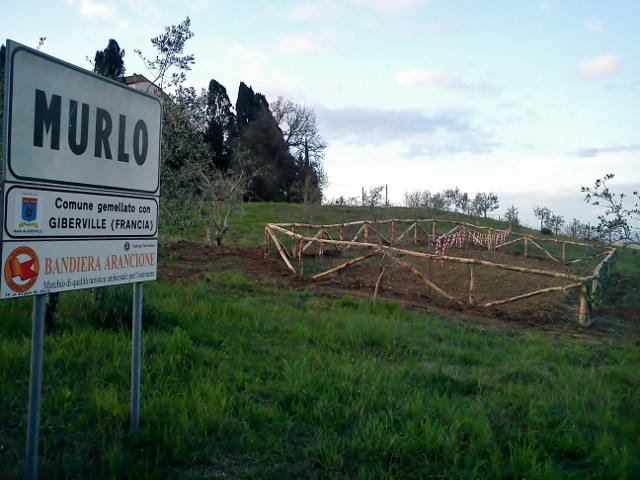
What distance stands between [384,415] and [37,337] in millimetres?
2512

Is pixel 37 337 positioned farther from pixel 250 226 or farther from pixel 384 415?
pixel 250 226

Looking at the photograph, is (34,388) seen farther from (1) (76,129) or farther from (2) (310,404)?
(2) (310,404)

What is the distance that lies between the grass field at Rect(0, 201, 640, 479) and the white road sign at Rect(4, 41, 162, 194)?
1.78m

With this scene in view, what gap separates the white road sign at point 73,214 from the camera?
9.64 ft

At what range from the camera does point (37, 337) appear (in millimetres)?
3061

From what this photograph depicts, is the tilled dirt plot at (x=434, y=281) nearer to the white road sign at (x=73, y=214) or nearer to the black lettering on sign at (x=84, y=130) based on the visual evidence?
the white road sign at (x=73, y=214)

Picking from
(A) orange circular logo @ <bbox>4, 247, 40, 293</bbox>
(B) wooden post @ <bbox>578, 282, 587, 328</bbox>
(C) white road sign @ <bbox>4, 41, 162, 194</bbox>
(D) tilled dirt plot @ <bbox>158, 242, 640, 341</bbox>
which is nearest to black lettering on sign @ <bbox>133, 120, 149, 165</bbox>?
(C) white road sign @ <bbox>4, 41, 162, 194</bbox>

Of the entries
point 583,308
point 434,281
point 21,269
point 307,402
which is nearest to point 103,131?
point 21,269

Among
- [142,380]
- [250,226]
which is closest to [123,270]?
[142,380]

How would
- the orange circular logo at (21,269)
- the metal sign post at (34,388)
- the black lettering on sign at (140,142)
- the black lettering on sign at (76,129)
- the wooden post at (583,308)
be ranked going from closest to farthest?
1. the orange circular logo at (21,269)
2. the metal sign post at (34,388)
3. the black lettering on sign at (76,129)
4. the black lettering on sign at (140,142)
5. the wooden post at (583,308)

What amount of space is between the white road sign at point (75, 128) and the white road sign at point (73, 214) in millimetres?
77

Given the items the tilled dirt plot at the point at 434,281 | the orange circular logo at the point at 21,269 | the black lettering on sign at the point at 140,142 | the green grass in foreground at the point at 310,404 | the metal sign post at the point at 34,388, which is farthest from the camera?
the tilled dirt plot at the point at 434,281

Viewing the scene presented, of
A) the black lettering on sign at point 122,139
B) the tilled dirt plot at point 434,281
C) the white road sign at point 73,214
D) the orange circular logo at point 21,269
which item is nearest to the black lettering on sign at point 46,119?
the white road sign at point 73,214

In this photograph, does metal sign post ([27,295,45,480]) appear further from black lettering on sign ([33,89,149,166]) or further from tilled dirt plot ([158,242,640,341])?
tilled dirt plot ([158,242,640,341])
